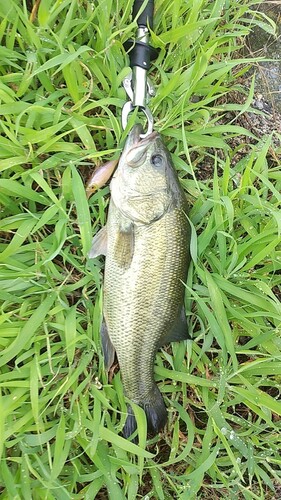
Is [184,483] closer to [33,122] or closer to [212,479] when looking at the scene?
[212,479]

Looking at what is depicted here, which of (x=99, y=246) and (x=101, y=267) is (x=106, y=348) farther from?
(x=99, y=246)

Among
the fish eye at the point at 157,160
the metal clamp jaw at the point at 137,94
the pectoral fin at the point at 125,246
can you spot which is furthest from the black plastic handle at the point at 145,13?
the pectoral fin at the point at 125,246

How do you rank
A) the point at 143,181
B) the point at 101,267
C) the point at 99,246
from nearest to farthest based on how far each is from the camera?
the point at 143,181 < the point at 99,246 < the point at 101,267

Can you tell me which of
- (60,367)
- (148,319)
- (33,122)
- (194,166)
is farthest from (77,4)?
(60,367)

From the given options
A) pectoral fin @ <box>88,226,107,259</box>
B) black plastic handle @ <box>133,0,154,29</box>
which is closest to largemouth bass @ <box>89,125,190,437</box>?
pectoral fin @ <box>88,226,107,259</box>

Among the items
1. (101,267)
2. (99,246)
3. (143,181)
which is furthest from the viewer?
(101,267)

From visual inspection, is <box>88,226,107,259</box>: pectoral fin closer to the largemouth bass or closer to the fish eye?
the largemouth bass

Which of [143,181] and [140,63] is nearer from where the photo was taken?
[143,181]

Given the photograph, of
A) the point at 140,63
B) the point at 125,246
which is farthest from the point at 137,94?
the point at 125,246
